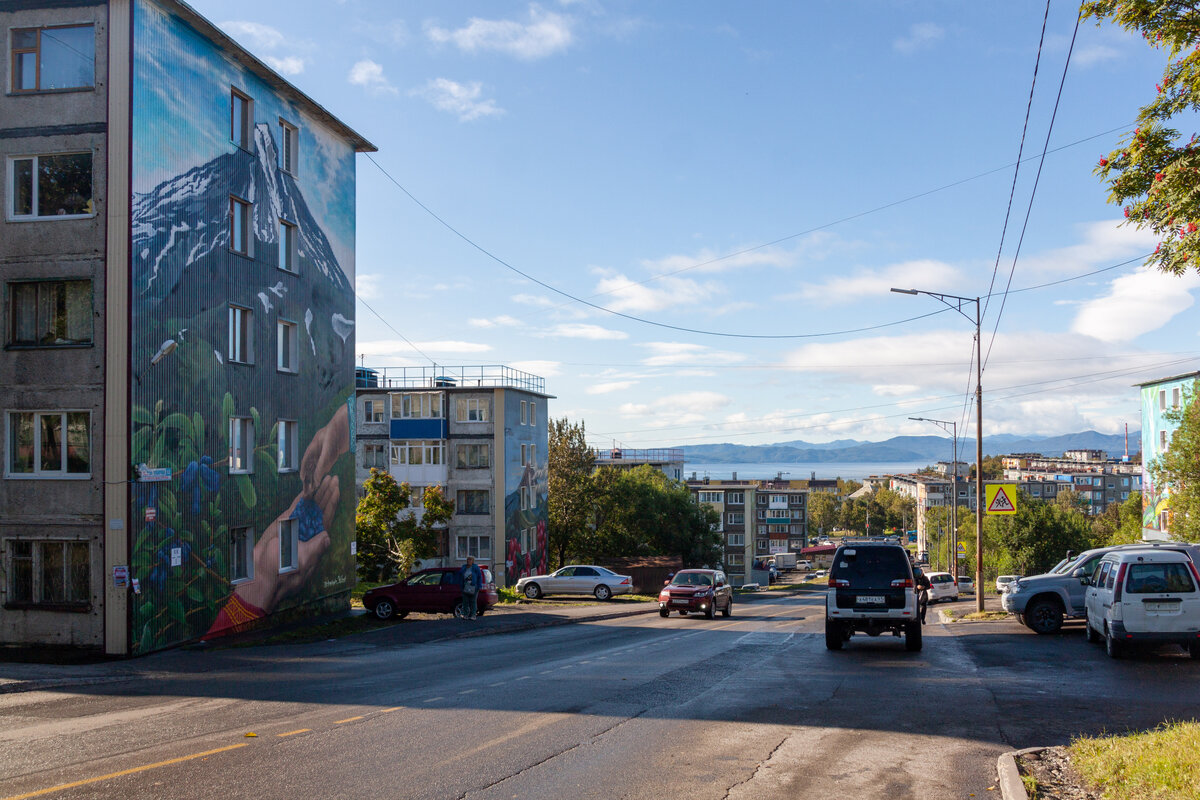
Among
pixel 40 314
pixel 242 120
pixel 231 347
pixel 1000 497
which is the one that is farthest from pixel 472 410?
pixel 40 314

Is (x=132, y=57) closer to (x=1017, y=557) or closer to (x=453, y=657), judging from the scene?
(x=453, y=657)

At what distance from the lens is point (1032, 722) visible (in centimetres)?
1069

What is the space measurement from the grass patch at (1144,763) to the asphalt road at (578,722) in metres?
0.83

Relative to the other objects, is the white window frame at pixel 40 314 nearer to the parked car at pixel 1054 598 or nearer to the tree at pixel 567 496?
the parked car at pixel 1054 598

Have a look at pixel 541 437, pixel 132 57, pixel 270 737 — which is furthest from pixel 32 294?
pixel 541 437

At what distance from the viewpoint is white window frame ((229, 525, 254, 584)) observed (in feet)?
81.8

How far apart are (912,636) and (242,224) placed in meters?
20.1

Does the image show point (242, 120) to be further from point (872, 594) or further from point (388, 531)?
point (872, 594)

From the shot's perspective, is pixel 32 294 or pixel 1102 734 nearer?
pixel 1102 734

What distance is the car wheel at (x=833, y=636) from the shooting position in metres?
18.7

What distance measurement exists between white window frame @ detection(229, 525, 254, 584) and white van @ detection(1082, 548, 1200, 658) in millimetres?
20388

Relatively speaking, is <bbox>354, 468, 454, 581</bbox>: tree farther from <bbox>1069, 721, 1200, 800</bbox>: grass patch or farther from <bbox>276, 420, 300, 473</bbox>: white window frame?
<bbox>1069, 721, 1200, 800</bbox>: grass patch

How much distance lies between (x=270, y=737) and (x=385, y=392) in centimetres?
4529

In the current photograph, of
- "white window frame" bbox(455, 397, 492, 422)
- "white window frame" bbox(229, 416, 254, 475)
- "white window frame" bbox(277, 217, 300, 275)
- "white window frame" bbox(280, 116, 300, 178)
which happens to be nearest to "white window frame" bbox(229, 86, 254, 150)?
"white window frame" bbox(280, 116, 300, 178)
